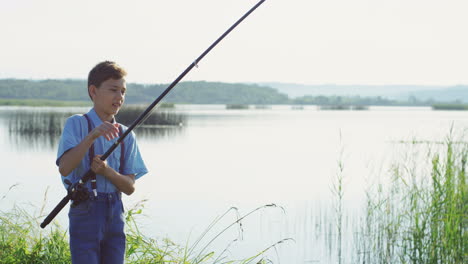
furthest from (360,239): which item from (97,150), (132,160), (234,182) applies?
(234,182)

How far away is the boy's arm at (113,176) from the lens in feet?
7.63

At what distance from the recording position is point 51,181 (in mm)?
12258

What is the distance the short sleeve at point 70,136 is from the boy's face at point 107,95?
110 millimetres

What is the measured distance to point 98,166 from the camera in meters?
2.32

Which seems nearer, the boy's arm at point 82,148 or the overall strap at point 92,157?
the boy's arm at point 82,148

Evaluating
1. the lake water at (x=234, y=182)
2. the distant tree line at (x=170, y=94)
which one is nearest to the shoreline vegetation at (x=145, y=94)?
the distant tree line at (x=170, y=94)

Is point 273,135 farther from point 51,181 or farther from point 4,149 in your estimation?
point 51,181

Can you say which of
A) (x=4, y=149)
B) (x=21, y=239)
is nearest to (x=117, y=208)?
(x=21, y=239)

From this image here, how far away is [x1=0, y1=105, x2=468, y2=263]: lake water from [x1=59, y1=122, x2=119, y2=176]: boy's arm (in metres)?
1.85

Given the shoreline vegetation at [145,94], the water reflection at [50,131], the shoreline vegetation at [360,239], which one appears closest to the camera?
the shoreline vegetation at [360,239]

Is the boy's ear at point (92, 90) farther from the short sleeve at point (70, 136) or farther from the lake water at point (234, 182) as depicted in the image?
the lake water at point (234, 182)

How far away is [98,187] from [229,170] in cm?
1211

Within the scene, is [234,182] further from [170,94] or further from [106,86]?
[170,94]

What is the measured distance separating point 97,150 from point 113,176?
6.8 inches
